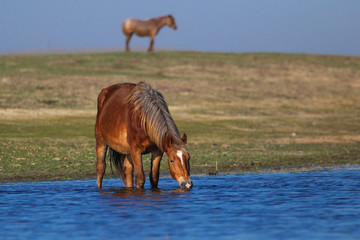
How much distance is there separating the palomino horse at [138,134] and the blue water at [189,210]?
49 cm

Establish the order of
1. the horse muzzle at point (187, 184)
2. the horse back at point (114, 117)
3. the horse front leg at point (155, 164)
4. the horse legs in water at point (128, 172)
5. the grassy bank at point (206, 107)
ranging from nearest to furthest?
the horse muzzle at point (187, 184) → the horse front leg at point (155, 164) → the horse back at point (114, 117) → the horse legs in water at point (128, 172) → the grassy bank at point (206, 107)

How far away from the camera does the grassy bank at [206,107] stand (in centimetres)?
1730

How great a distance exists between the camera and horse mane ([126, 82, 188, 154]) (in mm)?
10961

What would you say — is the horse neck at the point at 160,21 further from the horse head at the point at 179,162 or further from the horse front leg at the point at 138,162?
the horse head at the point at 179,162

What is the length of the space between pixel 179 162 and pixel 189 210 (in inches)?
40.7

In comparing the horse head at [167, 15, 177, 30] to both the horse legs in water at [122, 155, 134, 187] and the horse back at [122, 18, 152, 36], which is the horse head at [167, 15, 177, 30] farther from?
the horse legs in water at [122, 155, 134, 187]

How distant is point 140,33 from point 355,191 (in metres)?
39.3

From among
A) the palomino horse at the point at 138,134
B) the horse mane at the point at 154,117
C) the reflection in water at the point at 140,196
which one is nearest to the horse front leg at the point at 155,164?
the palomino horse at the point at 138,134

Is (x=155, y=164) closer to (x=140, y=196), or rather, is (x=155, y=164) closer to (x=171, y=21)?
(x=140, y=196)

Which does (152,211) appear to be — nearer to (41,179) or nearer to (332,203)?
(332,203)

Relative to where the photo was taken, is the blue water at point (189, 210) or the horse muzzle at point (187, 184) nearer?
the blue water at point (189, 210)

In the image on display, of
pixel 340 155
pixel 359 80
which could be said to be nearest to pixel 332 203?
pixel 340 155

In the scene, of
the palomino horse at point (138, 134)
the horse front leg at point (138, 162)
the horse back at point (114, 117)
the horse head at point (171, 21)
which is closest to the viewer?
the palomino horse at point (138, 134)

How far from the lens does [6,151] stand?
17016mm
